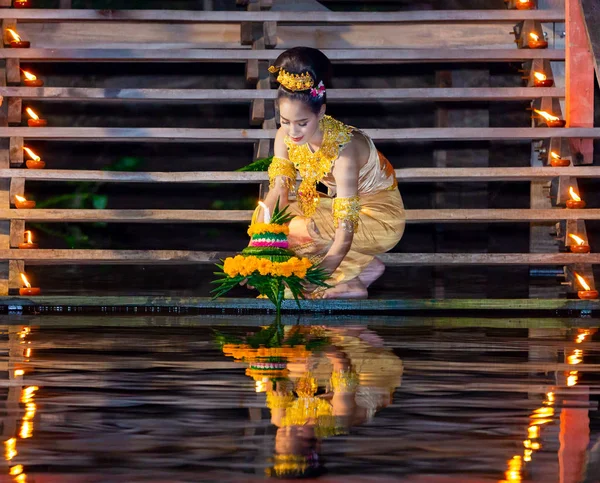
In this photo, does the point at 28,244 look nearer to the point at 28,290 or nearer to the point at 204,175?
the point at 28,290

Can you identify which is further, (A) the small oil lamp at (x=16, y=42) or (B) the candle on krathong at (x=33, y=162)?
(A) the small oil lamp at (x=16, y=42)

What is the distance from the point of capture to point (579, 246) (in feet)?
24.1

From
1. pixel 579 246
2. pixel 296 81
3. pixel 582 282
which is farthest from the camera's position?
pixel 579 246

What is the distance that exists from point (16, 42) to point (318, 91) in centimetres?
313

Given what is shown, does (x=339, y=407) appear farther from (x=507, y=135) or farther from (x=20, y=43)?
(x=20, y=43)

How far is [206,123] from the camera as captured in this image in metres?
9.73

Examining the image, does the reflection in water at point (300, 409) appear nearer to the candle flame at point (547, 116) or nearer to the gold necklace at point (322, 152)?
the gold necklace at point (322, 152)

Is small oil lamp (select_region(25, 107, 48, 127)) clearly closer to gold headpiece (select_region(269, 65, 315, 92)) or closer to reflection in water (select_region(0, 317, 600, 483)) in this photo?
gold headpiece (select_region(269, 65, 315, 92))

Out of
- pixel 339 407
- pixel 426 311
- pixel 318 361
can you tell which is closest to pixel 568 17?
pixel 426 311

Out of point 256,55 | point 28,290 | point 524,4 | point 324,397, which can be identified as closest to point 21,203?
point 28,290

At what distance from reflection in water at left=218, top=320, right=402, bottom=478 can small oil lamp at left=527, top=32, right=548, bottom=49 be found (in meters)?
3.48

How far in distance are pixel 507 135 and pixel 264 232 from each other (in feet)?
9.07

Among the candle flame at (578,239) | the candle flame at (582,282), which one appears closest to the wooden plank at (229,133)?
the candle flame at (578,239)

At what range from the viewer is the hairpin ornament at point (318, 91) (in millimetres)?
5695
